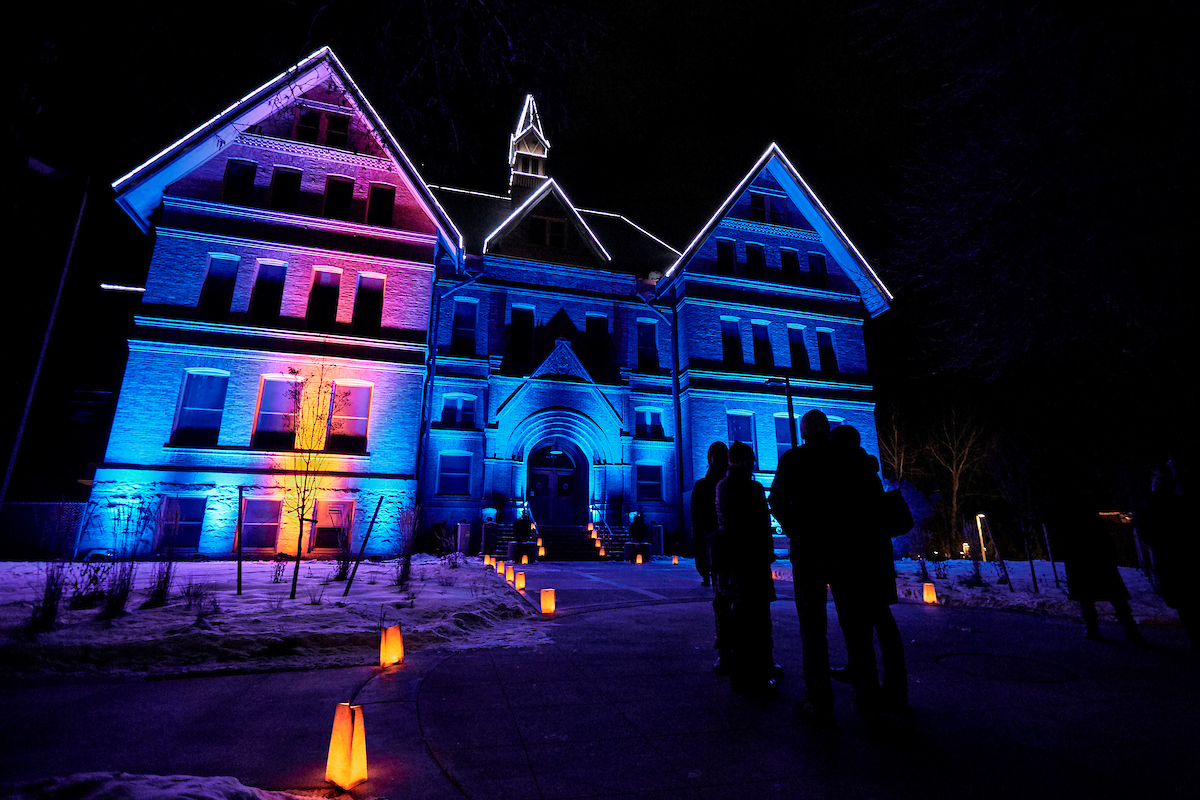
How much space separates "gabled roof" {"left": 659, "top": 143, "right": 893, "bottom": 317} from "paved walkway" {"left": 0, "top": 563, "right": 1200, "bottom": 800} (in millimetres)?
22699

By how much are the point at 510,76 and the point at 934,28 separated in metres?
6.10

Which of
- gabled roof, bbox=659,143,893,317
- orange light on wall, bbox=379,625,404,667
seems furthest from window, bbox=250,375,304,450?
gabled roof, bbox=659,143,893,317

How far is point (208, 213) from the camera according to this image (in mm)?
18938

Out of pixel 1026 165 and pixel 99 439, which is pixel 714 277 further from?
pixel 99 439

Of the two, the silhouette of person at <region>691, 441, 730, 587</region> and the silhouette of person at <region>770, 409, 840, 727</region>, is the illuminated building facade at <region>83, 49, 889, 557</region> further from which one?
the silhouette of person at <region>770, 409, 840, 727</region>

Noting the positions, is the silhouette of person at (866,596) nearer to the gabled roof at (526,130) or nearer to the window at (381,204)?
the window at (381,204)

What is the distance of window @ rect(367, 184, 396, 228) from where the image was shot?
20.8 metres

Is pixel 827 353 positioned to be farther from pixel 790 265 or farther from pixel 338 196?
pixel 338 196

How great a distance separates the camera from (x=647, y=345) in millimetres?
24703

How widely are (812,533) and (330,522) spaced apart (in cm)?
1720

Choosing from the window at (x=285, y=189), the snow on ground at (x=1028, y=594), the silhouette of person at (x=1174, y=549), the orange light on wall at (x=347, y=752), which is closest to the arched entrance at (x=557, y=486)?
the snow on ground at (x=1028, y=594)

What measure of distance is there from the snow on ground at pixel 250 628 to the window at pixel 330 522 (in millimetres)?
7822

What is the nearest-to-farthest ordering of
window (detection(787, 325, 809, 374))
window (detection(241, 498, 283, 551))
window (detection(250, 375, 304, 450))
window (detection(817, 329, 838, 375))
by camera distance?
window (detection(241, 498, 283, 551))
window (detection(250, 375, 304, 450))
window (detection(787, 325, 809, 374))
window (detection(817, 329, 838, 375))

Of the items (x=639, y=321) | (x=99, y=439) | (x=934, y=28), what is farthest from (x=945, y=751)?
(x=99, y=439)
